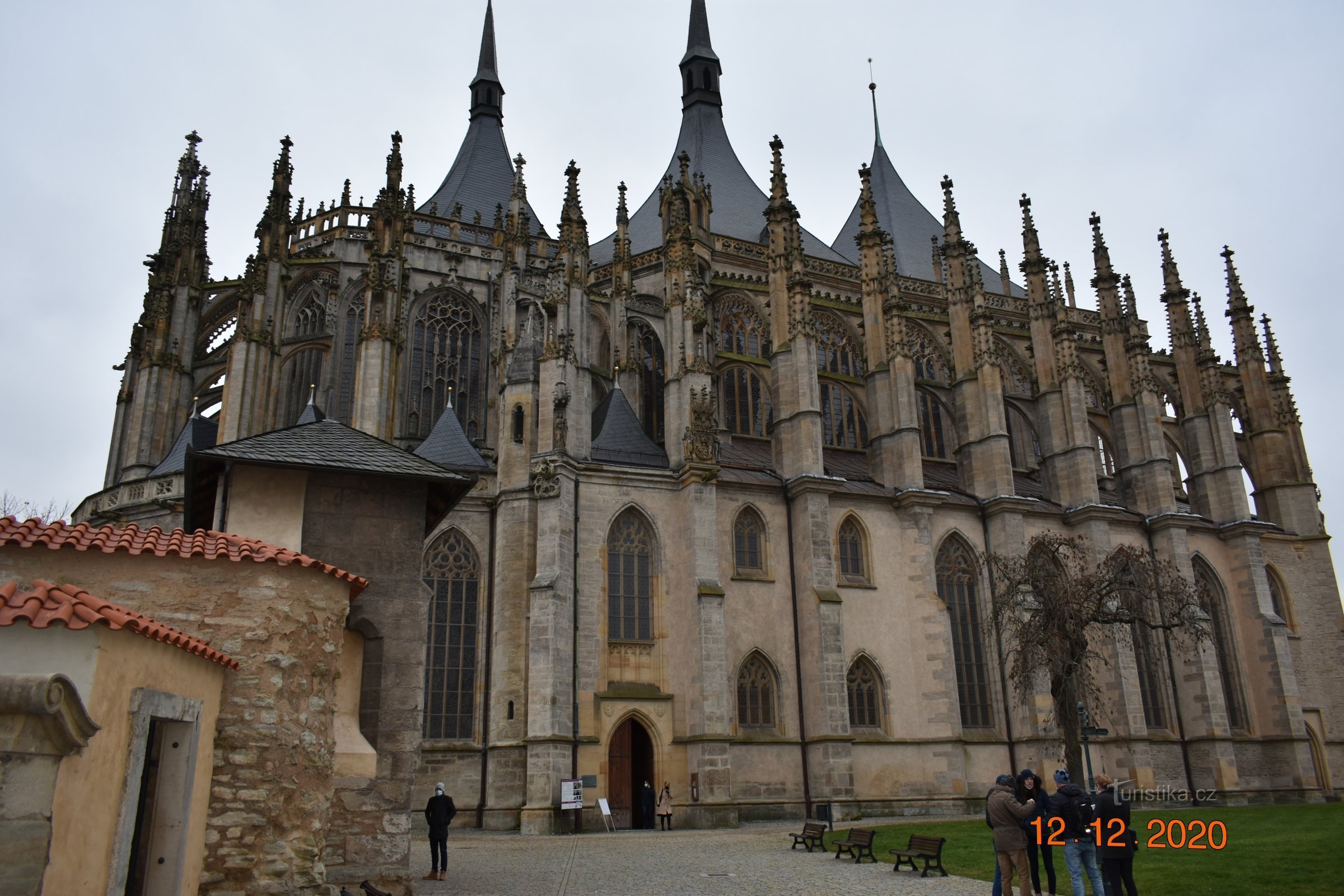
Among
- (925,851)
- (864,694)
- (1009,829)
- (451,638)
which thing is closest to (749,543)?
(864,694)

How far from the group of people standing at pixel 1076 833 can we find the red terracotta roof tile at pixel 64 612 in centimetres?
799

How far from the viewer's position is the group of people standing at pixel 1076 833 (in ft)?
32.9

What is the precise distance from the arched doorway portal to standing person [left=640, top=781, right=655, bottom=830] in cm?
8

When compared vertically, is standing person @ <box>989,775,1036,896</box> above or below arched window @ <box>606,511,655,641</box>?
below

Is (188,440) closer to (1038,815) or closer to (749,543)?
(749,543)

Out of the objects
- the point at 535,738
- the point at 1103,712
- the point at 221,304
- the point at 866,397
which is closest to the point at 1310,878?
the point at 535,738

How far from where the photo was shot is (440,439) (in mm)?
27438

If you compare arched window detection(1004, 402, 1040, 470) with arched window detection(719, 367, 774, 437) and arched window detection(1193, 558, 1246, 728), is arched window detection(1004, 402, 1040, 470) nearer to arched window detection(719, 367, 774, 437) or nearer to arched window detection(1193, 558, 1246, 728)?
arched window detection(1193, 558, 1246, 728)

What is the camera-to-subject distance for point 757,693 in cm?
2575

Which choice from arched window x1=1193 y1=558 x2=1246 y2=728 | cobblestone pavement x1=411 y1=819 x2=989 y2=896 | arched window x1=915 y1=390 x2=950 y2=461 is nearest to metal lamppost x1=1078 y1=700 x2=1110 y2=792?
cobblestone pavement x1=411 y1=819 x2=989 y2=896

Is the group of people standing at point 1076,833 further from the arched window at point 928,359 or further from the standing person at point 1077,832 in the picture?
the arched window at point 928,359

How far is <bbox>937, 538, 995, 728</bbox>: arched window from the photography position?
93.2 ft

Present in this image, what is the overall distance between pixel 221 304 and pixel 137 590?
85.3 ft

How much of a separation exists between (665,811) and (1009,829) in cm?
1356
